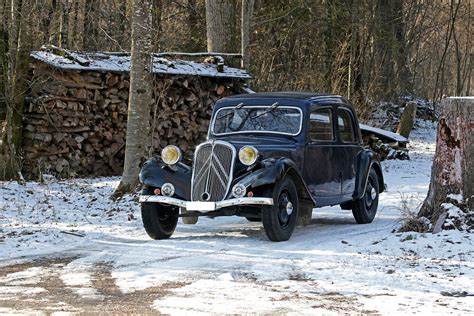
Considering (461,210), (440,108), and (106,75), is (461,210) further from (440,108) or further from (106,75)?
(106,75)

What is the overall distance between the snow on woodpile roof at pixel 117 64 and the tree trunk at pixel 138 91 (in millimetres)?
3593

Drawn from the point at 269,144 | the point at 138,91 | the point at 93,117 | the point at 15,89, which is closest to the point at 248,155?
the point at 269,144

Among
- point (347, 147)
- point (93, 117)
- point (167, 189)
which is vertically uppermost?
point (93, 117)

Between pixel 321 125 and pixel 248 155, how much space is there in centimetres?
183

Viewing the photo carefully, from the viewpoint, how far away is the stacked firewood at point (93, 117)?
16266 millimetres

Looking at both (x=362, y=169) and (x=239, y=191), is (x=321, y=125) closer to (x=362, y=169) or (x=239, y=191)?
(x=362, y=169)

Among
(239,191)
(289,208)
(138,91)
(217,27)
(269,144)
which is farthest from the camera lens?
(217,27)

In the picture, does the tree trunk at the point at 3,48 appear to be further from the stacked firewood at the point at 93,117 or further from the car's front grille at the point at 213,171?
the car's front grille at the point at 213,171

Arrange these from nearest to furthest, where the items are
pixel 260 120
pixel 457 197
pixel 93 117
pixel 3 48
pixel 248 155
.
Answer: pixel 457 197 < pixel 248 155 < pixel 260 120 < pixel 3 48 < pixel 93 117

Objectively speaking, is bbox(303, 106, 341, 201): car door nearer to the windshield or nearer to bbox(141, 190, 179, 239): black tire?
the windshield

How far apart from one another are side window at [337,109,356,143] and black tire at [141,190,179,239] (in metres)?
2.82

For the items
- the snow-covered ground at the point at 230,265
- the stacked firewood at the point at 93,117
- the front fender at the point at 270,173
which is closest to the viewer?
the snow-covered ground at the point at 230,265

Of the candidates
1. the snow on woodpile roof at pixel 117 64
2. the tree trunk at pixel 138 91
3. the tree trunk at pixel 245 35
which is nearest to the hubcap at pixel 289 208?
the tree trunk at pixel 138 91

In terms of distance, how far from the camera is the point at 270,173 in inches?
356
